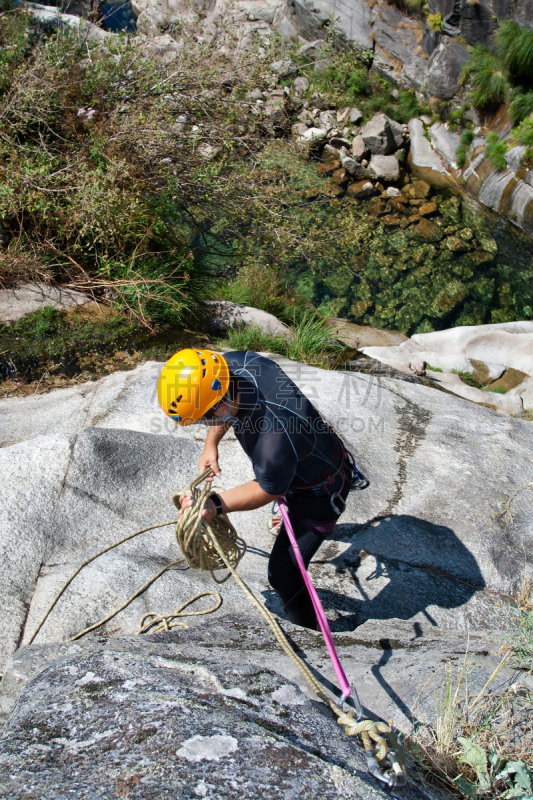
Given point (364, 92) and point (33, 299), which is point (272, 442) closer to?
point (33, 299)

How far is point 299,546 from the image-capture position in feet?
9.00

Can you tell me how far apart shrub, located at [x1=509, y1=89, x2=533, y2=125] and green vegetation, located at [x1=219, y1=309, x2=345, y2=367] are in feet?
30.5

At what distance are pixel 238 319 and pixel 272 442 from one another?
4.35 metres

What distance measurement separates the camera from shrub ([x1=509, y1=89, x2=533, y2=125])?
11.8 meters

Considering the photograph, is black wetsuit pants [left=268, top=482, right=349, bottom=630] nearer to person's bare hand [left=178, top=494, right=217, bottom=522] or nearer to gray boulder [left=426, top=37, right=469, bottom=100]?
person's bare hand [left=178, top=494, right=217, bottom=522]

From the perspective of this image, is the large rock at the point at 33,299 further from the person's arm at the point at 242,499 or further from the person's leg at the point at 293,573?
the person's leg at the point at 293,573

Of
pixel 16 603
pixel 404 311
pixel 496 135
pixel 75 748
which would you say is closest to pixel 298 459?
pixel 75 748

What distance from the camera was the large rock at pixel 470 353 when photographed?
270 inches

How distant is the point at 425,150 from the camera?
13.8 meters

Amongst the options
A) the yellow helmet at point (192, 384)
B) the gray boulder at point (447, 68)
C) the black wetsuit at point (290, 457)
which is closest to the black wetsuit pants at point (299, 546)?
the black wetsuit at point (290, 457)

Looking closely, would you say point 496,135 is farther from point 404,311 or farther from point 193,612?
point 193,612

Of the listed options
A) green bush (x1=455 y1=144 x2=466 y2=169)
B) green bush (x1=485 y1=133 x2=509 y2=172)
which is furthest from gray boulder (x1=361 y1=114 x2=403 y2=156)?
green bush (x1=485 y1=133 x2=509 y2=172)

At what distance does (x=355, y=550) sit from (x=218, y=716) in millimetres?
2007

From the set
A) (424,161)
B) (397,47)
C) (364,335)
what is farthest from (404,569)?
(397,47)
